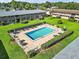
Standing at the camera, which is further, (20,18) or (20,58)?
(20,18)

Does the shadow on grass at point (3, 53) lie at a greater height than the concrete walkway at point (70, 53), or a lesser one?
lesser

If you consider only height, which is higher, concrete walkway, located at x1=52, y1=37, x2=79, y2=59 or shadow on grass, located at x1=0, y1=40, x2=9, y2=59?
concrete walkway, located at x1=52, y1=37, x2=79, y2=59

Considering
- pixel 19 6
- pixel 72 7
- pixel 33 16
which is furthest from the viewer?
pixel 19 6

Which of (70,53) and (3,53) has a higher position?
(70,53)

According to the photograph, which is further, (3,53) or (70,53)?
(3,53)

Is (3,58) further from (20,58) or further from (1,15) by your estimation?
(1,15)

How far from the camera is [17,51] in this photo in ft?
64.3

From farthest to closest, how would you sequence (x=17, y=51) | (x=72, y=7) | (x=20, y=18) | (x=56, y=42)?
(x=72, y=7) < (x=20, y=18) < (x=56, y=42) < (x=17, y=51)

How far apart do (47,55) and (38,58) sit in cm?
137

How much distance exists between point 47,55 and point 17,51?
183 inches

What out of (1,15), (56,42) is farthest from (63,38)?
(1,15)

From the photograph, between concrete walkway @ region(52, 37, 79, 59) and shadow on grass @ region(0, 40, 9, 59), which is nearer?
concrete walkway @ region(52, 37, 79, 59)

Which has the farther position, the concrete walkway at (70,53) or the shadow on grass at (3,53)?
the shadow on grass at (3,53)

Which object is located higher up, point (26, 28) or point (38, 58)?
point (38, 58)
